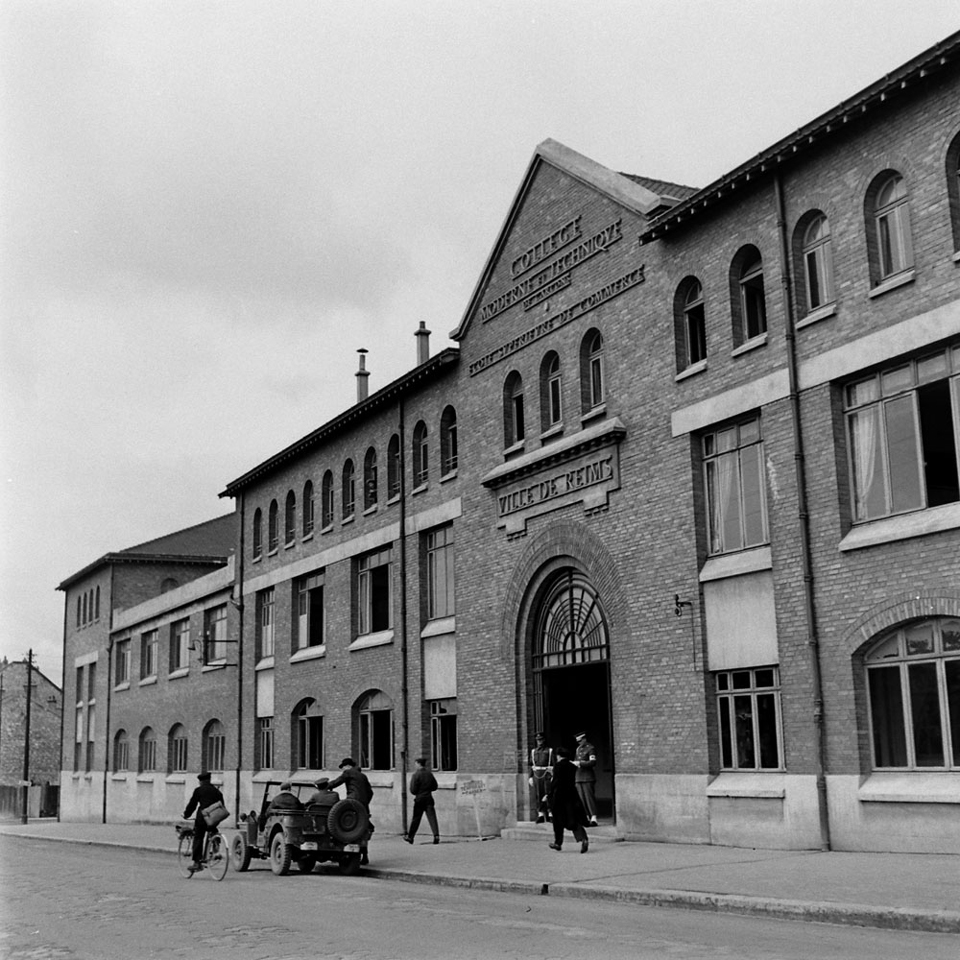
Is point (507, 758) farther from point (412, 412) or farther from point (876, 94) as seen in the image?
point (876, 94)

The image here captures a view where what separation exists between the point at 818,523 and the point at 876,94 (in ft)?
19.2

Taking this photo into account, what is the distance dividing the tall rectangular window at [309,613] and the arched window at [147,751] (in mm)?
13794

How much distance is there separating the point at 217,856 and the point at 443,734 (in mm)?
8909

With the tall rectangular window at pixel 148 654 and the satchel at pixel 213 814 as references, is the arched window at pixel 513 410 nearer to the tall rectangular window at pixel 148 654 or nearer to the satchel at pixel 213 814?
the satchel at pixel 213 814

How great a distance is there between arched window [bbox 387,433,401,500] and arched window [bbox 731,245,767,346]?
39.1ft

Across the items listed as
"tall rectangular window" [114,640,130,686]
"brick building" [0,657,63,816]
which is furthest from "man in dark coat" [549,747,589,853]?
"brick building" [0,657,63,816]

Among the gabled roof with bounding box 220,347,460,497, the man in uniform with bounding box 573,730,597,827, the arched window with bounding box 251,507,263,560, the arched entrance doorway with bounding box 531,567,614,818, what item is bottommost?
the man in uniform with bounding box 573,730,597,827

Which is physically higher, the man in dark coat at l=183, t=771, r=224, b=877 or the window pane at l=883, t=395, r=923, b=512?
the window pane at l=883, t=395, r=923, b=512

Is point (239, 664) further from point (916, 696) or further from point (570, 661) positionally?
point (916, 696)

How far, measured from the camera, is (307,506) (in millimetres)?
35062

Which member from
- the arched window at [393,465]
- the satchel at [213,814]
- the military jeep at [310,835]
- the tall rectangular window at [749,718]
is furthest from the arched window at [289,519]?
the tall rectangular window at [749,718]

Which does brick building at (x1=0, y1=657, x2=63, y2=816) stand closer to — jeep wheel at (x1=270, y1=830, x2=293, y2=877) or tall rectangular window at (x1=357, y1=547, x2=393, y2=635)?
tall rectangular window at (x1=357, y1=547, x2=393, y2=635)

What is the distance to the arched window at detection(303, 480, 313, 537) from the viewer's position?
114 feet

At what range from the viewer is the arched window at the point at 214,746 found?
3938cm
